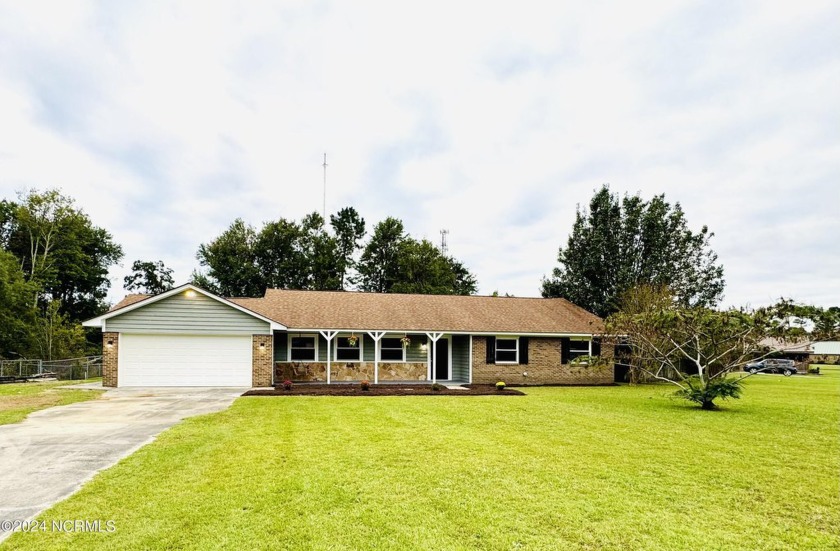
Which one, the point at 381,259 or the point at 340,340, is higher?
the point at 381,259

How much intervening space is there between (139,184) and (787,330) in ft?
104

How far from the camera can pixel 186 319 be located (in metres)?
17.0

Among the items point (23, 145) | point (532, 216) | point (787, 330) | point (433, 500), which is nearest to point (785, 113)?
point (787, 330)

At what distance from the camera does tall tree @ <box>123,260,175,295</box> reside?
46.0 meters

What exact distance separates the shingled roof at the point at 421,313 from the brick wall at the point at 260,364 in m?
1.43

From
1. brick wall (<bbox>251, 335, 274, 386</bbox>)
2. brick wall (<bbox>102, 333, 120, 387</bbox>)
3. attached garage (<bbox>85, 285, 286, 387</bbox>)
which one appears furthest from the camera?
brick wall (<bbox>251, 335, 274, 386</bbox>)

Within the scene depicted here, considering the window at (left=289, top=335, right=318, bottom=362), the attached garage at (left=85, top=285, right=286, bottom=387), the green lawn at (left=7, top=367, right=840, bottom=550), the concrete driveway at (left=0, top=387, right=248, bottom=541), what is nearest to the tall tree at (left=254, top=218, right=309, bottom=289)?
the window at (left=289, top=335, right=318, bottom=362)

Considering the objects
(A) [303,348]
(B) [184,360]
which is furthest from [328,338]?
(B) [184,360]

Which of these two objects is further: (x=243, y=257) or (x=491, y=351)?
(x=243, y=257)

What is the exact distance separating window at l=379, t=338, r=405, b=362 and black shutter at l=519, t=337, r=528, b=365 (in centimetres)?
509

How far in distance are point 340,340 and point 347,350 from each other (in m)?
0.52

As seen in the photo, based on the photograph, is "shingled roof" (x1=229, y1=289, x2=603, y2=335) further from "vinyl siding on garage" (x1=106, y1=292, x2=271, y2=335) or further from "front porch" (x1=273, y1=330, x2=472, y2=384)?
"vinyl siding on garage" (x1=106, y1=292, x2=271, y2=335)

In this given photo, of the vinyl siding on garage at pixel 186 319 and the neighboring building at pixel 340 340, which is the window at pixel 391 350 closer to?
the neighboring building at pixel 340 340

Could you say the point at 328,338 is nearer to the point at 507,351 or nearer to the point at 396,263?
the point at 507,351
